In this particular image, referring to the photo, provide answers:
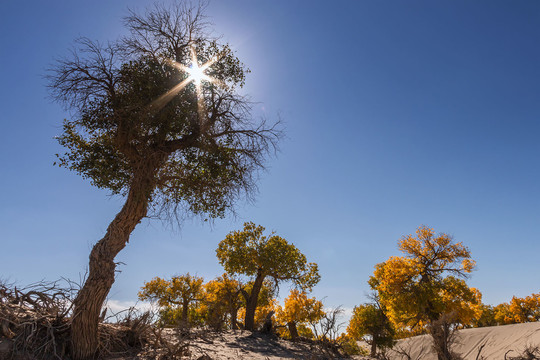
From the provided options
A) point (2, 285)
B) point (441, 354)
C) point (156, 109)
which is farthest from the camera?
point (441, 354)

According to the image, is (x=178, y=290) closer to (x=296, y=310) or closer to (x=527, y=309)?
(x=296, y=310)

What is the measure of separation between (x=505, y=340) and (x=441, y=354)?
26.6m

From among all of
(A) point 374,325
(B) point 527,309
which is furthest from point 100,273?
(B) point 527,309

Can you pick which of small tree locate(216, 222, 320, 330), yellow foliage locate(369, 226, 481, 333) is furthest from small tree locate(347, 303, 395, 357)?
small tree locate(216, 222, 320, 330)

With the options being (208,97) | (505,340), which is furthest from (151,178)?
(505,340)

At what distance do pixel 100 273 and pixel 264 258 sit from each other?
611 inches

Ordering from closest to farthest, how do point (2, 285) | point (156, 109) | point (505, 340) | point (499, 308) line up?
point (2, 285)
point (156, 109)
point (505, 340)
point (499, 308)

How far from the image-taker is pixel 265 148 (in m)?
9.52

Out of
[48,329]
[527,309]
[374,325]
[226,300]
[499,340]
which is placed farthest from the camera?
[527,309]

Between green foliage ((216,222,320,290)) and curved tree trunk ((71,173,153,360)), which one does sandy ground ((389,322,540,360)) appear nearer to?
green foliage ((216,222,320,290))

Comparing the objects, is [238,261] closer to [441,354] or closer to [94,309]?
[441,354]

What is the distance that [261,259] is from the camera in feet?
69.7

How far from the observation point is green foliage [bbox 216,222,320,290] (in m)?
21.3

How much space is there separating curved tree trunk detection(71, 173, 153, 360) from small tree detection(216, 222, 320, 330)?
49.2ft
